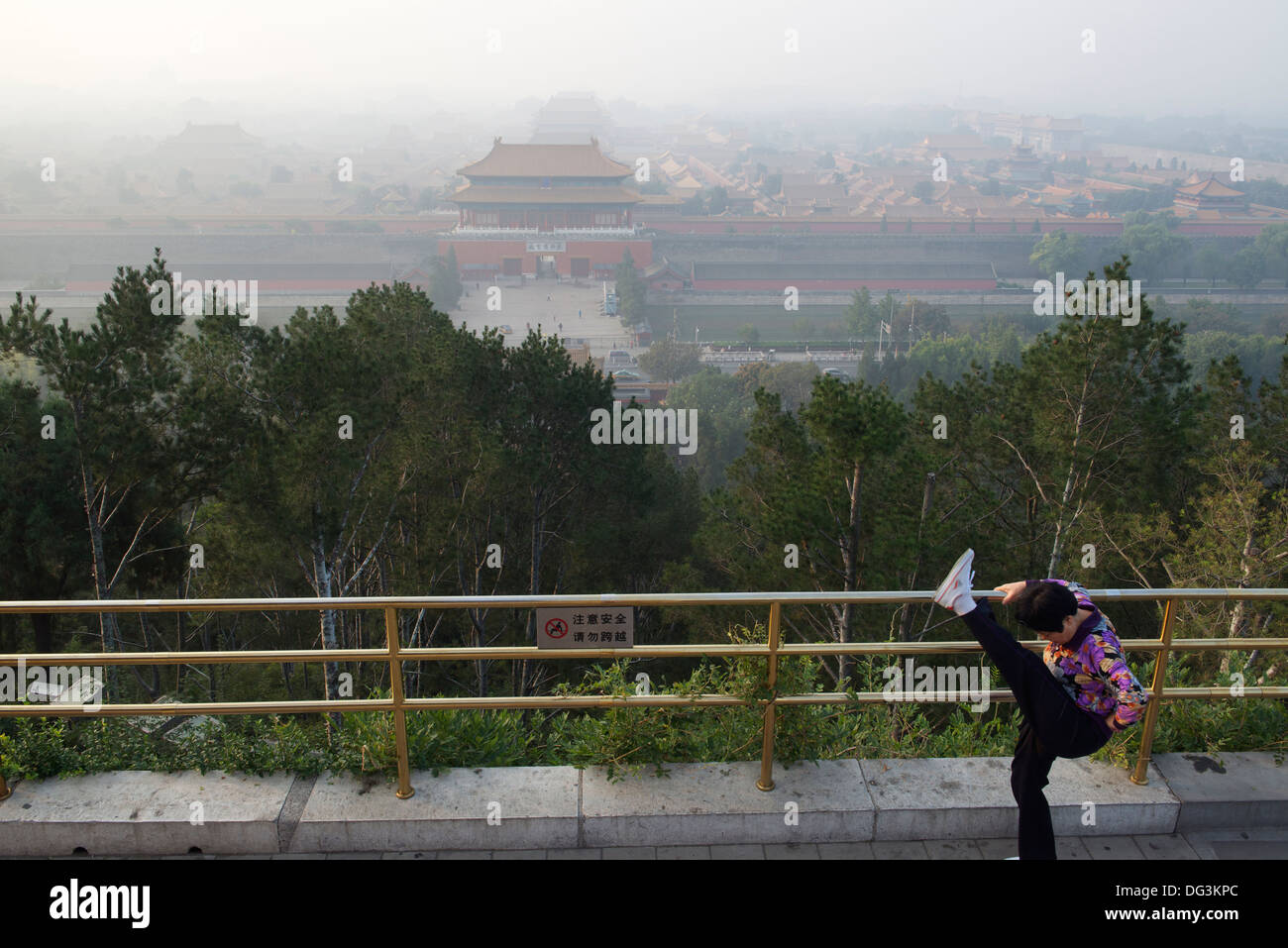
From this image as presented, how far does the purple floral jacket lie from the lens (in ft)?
6.55

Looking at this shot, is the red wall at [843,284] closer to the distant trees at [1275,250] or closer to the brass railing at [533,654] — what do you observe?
the distant trees at [1275,250]

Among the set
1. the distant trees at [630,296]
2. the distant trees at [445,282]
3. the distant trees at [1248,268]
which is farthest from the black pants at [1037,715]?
the distant trees at [1248,268]

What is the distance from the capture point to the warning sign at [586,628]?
2.40 metres

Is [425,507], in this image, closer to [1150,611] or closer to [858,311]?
[1150,611]

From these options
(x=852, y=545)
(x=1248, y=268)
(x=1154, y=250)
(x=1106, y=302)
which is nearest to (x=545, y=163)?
(x=1154, y=250)

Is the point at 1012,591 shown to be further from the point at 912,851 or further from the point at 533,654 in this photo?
the point at 533,654

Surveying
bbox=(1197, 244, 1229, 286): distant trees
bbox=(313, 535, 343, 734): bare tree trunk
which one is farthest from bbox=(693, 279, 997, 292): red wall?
bbox=(313, 535, 343, 734): bare tree trunk

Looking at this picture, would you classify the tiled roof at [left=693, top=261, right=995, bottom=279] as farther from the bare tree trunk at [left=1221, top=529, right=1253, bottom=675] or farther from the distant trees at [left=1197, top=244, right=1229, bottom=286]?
the bare tree trunk at [left=1221, top=529, right=1253, bottom=675]

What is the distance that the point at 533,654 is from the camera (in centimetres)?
242

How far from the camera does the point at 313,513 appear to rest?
27.1 ft

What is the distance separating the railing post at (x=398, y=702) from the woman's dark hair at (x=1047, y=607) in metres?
1.47
